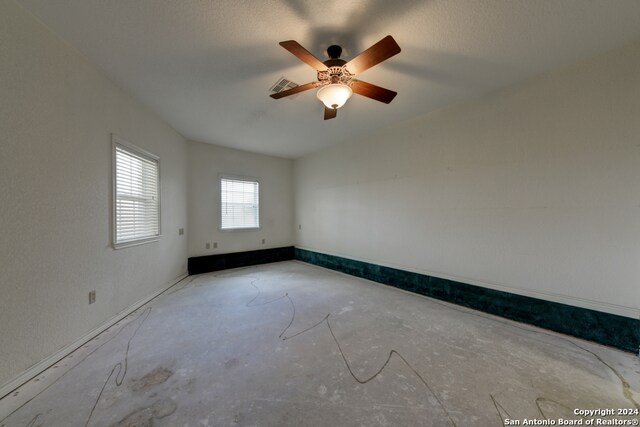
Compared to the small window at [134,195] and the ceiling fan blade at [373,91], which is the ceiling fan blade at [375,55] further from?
the small window at [134,195]

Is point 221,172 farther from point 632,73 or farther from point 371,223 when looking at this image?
point 632,73

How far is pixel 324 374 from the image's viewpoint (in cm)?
173

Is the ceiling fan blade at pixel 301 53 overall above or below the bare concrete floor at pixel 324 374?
→ above

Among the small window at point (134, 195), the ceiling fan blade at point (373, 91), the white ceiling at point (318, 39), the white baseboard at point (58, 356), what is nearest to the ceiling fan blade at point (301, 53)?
the white ceiling at point (318, 39)

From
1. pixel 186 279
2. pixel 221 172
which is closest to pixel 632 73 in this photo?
pixel 221 172

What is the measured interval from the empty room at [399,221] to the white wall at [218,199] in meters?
1.10

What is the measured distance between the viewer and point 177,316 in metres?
2.72

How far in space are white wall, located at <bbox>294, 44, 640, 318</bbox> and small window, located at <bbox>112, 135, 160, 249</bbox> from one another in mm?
3631

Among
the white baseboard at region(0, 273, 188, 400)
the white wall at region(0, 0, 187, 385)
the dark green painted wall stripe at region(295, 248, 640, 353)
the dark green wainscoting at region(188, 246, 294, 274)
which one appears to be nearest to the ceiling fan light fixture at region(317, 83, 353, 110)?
the white wall at region(0, 0, 187, 385)

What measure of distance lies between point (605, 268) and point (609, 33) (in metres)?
2.08

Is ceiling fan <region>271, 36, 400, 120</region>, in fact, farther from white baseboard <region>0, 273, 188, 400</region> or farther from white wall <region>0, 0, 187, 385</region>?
white baseboard <region>0, 273, 188, 400</region>

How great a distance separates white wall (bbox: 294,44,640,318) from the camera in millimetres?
2080

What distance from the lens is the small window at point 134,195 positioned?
2627 mm

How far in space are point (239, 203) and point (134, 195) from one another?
Result: 238cm
